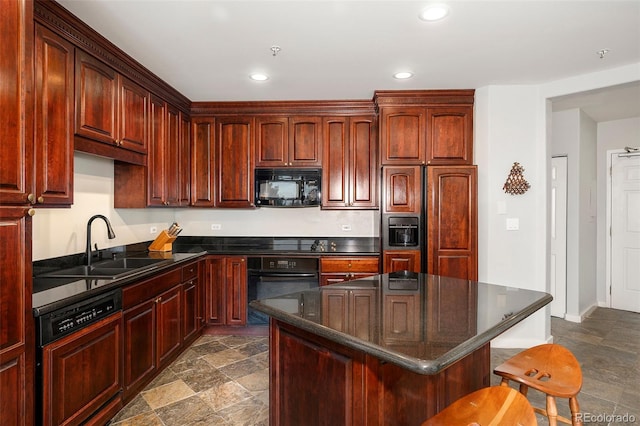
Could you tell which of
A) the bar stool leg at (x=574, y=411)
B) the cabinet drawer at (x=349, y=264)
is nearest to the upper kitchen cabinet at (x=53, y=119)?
the cabinet drawer at (x=349, y=264)

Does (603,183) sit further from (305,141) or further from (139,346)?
(139,346)

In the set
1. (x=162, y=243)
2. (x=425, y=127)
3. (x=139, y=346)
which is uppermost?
(x=425, y=127)

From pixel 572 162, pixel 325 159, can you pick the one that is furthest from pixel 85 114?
pixel 572 162

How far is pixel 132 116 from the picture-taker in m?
2.84

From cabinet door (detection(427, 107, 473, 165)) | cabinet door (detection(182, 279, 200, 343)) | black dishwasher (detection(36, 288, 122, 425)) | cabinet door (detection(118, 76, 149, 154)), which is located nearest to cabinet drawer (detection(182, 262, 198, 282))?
cabinet door (detection(182, 279, 200, 343))

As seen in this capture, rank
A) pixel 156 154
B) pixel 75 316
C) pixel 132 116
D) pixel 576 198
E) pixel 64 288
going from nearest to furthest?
pixel 75 316 → pixel 64 288 → pixel 132 116 → pixel 156 154 → pixel 576 198

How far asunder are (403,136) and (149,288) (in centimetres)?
268

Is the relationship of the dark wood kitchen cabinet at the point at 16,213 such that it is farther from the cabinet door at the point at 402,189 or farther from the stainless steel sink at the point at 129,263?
the cabinet door at the point at 402,189

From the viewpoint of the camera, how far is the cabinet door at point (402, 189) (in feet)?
11.1

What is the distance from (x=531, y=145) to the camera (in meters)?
3.33

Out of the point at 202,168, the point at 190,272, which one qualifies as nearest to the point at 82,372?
the point at 190,272

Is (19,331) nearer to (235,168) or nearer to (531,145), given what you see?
(235,168)

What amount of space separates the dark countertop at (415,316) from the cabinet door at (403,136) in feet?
5.49

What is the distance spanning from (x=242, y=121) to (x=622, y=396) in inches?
163
